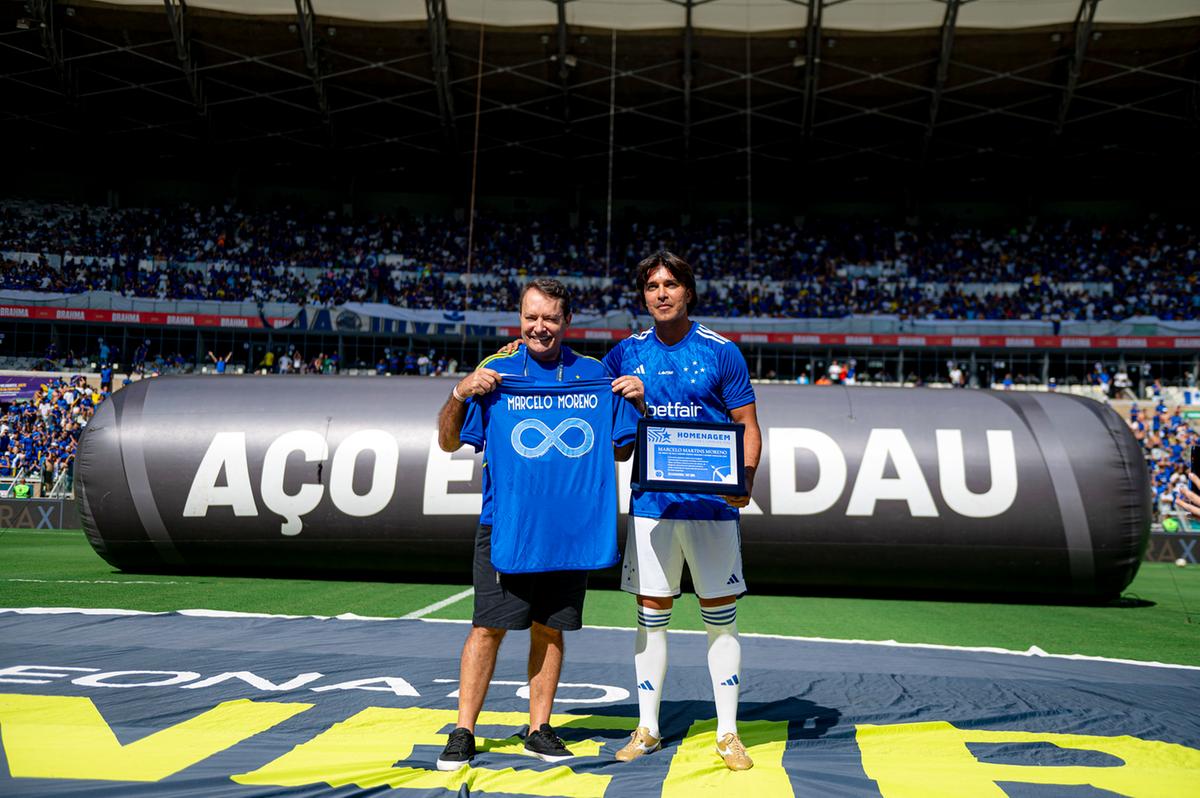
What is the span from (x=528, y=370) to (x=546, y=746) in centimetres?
152

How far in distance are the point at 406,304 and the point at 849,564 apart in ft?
97.7

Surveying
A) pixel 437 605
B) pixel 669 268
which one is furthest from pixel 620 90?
pixel 669 268

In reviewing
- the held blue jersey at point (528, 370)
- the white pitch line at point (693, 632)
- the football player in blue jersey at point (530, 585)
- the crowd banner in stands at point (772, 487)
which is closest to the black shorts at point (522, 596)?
the football player in blue jersey at point (530, 585)

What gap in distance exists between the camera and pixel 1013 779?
3250 millimetres

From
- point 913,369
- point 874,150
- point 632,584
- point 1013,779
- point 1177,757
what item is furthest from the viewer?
point 874,150

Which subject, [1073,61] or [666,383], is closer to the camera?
[666,383]

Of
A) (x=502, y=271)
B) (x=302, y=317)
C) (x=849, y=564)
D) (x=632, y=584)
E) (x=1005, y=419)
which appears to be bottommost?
(x=849, y=564)

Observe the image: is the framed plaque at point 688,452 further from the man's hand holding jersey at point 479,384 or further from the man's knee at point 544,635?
the man's knee at point 544,635

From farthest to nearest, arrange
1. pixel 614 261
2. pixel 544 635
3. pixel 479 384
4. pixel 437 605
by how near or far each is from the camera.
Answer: pixel 614 261, pixel 437 605, pixel 544 635, pixel 479 384

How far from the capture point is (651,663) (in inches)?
146

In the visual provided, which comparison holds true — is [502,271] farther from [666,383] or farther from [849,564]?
[666,383]

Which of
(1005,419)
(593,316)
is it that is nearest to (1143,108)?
(593,316)

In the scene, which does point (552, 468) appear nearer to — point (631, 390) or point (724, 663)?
point (631, 390)

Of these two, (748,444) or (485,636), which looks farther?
(748,444)
